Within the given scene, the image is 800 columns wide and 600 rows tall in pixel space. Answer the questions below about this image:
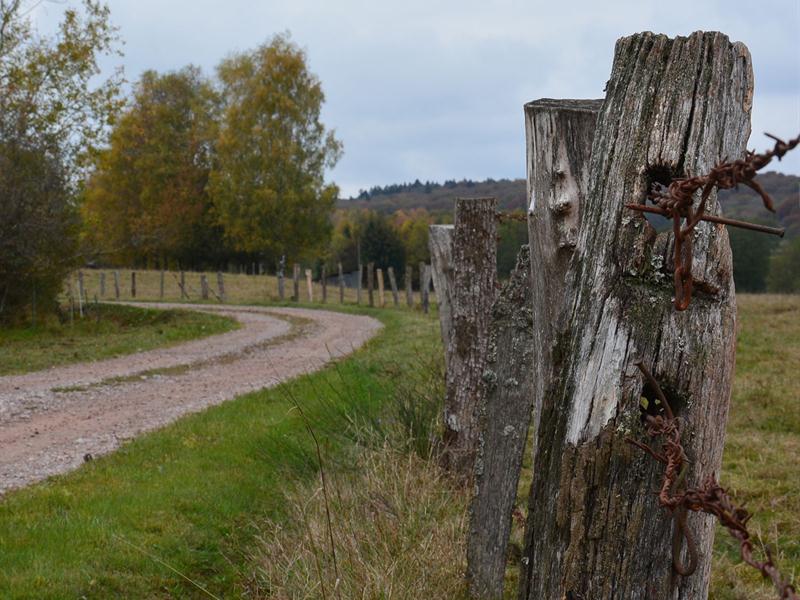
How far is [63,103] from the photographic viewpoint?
2770 centimetres

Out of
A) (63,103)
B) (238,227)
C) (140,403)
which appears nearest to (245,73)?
(238,227)

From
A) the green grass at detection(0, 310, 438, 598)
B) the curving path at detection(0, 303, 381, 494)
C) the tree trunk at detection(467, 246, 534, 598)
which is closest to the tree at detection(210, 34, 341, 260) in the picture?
the curving path at detection(0, 303, 381, 494)

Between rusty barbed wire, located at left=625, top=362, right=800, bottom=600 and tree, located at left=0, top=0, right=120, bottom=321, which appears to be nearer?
rusty barbed wire, located at left=625, top=362, right=800, bottom=600

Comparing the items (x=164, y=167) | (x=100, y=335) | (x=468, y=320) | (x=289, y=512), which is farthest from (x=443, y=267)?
(x=164, y=167)

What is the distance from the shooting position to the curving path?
9.43 m

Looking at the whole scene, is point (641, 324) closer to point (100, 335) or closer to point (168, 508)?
point (168, 508)

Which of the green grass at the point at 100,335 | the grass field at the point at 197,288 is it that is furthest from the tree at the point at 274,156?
the green grass at the point at 100,335

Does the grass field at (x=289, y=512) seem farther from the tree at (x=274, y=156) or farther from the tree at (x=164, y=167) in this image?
the tree at (x=164, y=167)

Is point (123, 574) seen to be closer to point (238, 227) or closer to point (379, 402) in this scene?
point (379, 402)

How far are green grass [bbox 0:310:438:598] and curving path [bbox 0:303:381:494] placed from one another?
682 mm

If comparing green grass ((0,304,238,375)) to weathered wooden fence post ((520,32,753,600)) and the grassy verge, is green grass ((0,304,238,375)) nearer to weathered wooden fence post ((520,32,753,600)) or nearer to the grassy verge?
the grassy verge

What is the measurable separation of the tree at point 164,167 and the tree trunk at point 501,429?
175ft

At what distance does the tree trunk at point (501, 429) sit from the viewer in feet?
16.6

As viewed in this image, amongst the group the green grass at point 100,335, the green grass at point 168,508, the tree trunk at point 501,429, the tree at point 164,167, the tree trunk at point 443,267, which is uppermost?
the tree at point 164,167
